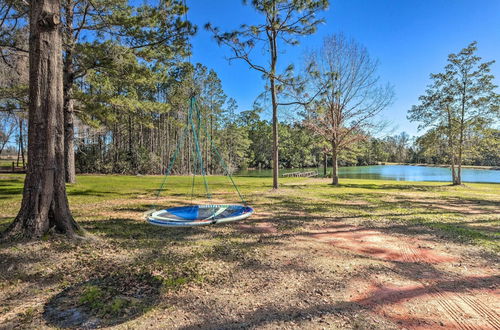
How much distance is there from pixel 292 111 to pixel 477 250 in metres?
13.3

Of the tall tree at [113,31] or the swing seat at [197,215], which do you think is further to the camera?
the tall tree at [113,31]

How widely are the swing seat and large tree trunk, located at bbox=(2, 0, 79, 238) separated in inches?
74.5

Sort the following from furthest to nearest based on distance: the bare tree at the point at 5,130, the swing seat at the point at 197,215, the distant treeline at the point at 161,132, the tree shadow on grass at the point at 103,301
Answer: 1. the bare tree at the point at 5,130
2. the distant treeline at the point at 161,132
3. the swing seat at the point at 197,215
4. the tree shadow on grass at the point at 103,301

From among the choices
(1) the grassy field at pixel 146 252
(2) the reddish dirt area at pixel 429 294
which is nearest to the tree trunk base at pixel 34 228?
(1) the grassy field at pixel 146 252

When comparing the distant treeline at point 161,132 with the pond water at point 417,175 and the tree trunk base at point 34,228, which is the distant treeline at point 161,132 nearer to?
the pond water at point 417,175

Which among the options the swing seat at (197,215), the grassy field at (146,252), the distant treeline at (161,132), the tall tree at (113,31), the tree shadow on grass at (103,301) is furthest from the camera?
the distant treeline at (161,132)

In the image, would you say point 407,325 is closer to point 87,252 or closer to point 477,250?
point 477,250

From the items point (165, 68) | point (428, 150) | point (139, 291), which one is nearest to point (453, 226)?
point (139, 291)

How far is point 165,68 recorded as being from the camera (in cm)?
1123

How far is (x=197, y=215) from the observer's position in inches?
254

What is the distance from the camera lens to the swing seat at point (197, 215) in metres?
5.46

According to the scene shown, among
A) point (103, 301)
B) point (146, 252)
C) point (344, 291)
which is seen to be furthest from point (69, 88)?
point (344, 291)

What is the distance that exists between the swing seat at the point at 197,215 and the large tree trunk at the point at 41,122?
1.89 metres

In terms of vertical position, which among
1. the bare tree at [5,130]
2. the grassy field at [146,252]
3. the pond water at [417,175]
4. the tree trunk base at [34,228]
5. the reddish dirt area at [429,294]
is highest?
the bare tree at [5,130]
